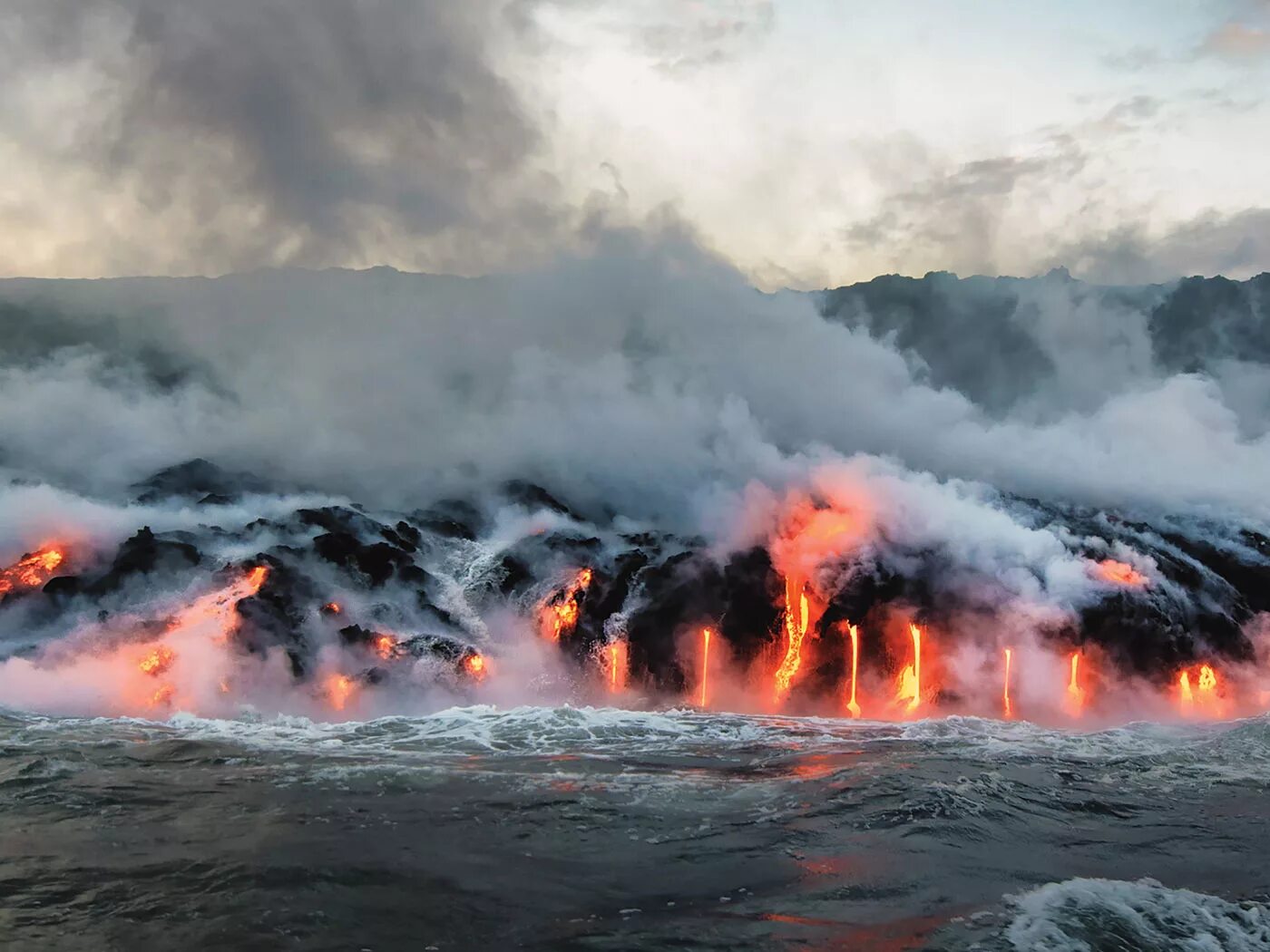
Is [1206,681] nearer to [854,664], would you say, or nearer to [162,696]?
[854,664]

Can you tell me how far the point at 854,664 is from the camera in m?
57.4

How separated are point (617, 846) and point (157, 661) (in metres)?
39.3

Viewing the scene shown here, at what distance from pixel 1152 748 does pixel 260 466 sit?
82.2 meters

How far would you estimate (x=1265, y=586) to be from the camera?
64875mm

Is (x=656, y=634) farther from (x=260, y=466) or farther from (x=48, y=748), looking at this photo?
(x=260, y=466)

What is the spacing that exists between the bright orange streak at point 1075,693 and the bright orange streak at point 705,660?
842 inches

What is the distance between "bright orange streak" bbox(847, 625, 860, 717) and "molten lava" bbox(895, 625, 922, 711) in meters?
2.53

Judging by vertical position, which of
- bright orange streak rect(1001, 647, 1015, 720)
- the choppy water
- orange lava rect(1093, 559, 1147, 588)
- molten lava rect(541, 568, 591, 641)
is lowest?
the choppy water

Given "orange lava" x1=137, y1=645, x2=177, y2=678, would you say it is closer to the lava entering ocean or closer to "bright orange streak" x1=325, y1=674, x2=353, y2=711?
the lava entering ocean

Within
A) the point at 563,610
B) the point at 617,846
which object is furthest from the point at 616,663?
the point at 617,846

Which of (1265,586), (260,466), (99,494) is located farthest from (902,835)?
(260,466)

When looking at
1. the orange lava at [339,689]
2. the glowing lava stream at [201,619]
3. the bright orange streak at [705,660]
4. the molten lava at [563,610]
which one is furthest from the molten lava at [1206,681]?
the glowing lava stream at [201,619]

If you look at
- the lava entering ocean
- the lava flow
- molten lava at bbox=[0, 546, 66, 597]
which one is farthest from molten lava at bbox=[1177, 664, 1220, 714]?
molten lava at bbox=[0, 546, 66, 597]

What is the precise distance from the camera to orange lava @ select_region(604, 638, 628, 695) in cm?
5892
